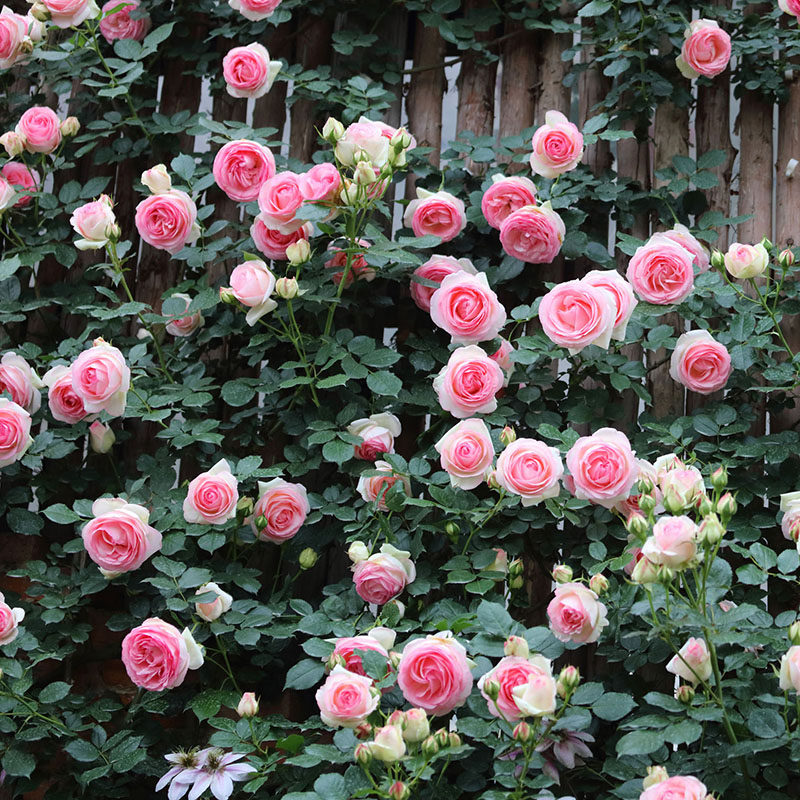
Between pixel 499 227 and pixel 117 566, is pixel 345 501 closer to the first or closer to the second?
pixel 117 566

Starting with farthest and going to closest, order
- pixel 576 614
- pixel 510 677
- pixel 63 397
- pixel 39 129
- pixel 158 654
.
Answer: pixel 39 129 → pixel 63 397 → pixel 158 654 → pixel 576 614 → pixel 510 677

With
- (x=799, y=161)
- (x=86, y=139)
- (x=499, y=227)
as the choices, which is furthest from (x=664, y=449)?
(x=86, y=139)

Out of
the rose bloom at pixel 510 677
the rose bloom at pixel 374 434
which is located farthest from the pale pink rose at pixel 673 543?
the rose bloom at pixel 374 434

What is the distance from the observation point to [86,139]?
2.26m

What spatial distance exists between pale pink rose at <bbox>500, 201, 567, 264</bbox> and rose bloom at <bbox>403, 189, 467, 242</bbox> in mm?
86

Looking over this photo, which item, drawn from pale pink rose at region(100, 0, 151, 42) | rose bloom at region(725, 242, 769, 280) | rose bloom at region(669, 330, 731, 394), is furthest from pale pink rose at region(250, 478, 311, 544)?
pale pink rose at region(100, 0, 151, 42)

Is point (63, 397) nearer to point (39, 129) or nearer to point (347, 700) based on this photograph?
point (39, 129)

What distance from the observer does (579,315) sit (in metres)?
1.77

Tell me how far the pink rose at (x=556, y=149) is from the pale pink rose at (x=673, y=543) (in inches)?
36.5

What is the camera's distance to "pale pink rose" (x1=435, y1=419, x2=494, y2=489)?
1.72 m

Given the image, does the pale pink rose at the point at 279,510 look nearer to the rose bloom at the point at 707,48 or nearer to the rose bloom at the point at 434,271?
the rose bloom at the point at 434,271

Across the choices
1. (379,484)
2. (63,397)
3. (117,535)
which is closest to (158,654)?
(117,535)

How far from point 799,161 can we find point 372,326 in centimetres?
89

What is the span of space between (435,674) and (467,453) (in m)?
0.39
